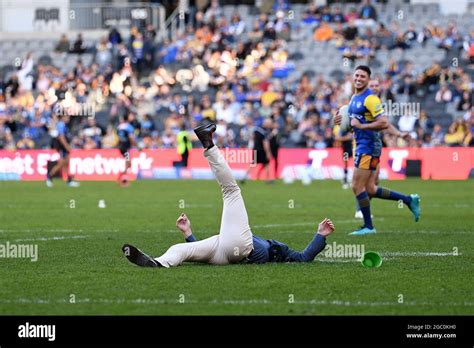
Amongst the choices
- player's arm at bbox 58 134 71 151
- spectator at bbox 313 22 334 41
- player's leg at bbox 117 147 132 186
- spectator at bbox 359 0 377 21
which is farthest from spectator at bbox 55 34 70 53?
player's leg at bbox 117 147 132 186

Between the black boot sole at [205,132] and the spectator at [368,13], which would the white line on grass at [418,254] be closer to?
the black boot sole at [205,132]

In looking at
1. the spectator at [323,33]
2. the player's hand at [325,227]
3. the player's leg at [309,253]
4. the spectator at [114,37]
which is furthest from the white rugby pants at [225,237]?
the spectator at [114,37]

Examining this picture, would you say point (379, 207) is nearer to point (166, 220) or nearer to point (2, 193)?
point (166, 220)

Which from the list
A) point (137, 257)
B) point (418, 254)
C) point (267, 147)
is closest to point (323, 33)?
point (267, 147)

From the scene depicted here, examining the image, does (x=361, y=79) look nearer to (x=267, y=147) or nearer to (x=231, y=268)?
(x=231, y=268)

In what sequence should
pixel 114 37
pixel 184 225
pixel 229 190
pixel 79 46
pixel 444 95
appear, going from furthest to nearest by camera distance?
pixel 79 46, pixel 114 37, pixel 444 95, pixel 184 225, pixel 229 190

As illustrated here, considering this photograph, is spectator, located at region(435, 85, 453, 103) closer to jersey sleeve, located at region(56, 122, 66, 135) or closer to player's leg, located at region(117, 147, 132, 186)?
player's leg, located at region(117, 147, 132, 186)

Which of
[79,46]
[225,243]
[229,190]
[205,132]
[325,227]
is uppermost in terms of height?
[79,46]

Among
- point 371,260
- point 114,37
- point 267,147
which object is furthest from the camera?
point 114,37

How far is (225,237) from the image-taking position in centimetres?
1159

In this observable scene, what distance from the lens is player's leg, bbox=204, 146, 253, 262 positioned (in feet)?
37.6

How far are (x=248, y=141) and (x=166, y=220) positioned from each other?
19484mm

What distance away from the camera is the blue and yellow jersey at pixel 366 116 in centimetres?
1659

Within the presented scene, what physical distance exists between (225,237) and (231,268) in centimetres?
34
